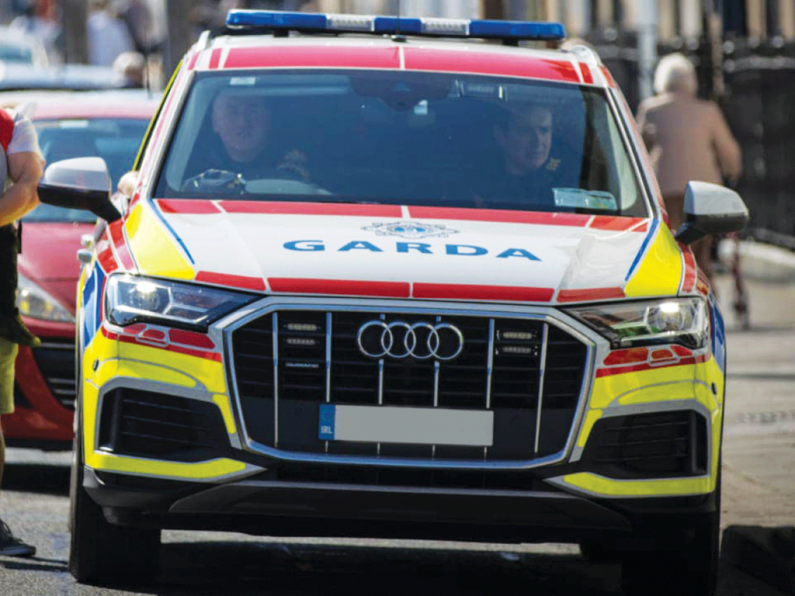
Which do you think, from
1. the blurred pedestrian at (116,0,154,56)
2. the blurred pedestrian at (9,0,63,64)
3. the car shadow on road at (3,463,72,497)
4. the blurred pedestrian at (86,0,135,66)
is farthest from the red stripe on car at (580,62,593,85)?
the blurred pedestrian at (116,0,154,56)

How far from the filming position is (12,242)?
25.5ft

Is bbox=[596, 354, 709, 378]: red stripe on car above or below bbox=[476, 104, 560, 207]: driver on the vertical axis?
below

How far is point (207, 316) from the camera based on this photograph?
20.5 feet

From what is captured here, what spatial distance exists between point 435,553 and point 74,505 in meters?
1.82

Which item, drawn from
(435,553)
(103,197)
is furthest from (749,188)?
(103,197)

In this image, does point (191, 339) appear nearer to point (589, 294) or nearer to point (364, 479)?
point (364, 479)

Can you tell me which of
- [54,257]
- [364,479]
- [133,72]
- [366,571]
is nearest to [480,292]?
[364,479]

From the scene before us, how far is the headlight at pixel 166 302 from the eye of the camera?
626 centimetres

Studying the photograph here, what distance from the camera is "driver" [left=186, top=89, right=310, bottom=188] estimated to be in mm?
7328

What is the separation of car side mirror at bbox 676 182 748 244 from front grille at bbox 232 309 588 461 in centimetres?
108

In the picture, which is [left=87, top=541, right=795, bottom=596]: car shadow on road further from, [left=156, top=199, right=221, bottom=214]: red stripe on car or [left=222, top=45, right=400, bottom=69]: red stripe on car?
[left=222, top=45, right=400, bottom=69]: red stripe on car

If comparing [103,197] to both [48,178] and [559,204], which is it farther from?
[559,204]

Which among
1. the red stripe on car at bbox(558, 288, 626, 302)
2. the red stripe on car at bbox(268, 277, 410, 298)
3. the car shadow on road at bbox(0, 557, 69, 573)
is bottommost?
→ the car shadow on road at bbox(0, 557, 69, 573)

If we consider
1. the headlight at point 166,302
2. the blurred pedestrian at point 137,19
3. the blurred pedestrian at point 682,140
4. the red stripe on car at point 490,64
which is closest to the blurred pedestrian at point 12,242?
the headlight at point 166,302
